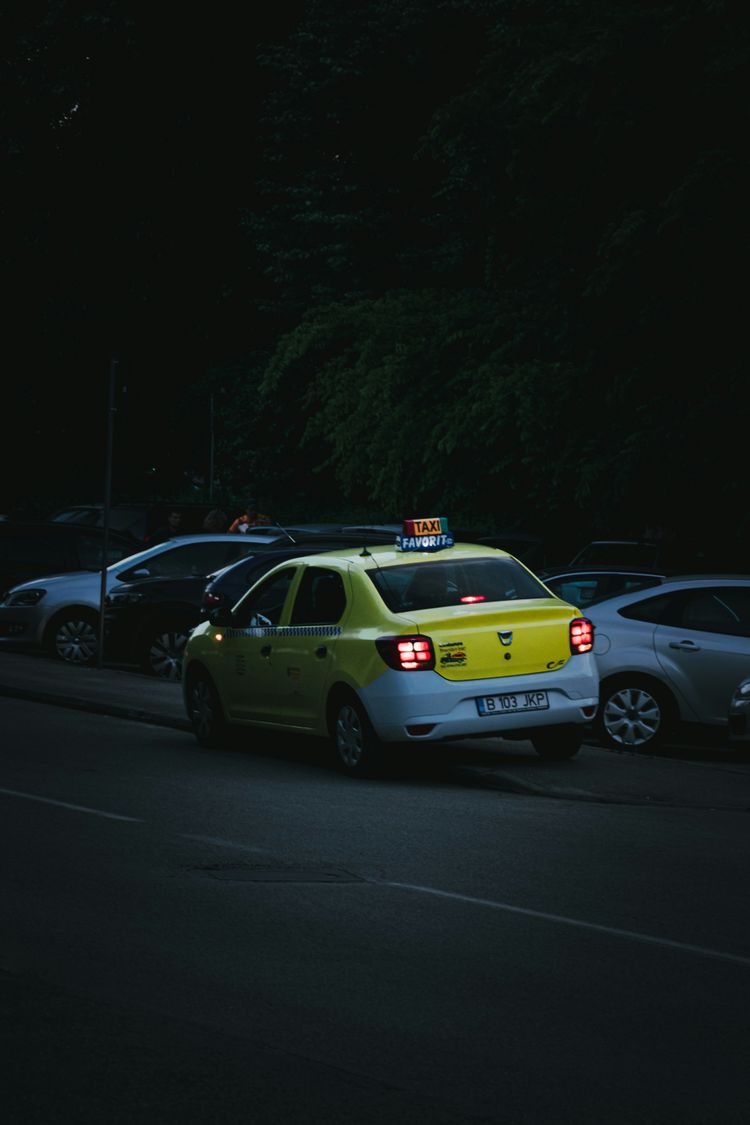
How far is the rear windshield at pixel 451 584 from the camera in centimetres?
1388

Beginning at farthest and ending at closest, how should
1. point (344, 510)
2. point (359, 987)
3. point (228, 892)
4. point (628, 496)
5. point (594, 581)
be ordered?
point (344, 510) < point (628, 496) < point (594, 581) < point (228, 892) < point (359, 987)

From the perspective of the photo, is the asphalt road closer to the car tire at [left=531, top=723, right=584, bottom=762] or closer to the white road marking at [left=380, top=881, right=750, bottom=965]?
the white road marking at [left=380, top=881, right=750, bottom=965]

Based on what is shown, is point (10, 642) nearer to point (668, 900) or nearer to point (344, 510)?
point (668, 900)

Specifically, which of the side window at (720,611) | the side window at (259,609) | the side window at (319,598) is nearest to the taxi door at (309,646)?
the side window at (319,598)

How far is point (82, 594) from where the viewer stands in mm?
23953

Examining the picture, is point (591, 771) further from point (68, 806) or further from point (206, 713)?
point (68, 806)

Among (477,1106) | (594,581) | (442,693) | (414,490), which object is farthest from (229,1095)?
(414,490)

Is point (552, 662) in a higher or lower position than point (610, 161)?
lower

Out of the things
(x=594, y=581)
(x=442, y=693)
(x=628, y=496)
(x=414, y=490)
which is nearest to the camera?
(x=442, y=693)

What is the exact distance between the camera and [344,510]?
158ft

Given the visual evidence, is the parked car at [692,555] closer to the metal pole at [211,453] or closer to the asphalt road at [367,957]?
the asphalt road at [367,957]

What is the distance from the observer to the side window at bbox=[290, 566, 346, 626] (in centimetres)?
1416

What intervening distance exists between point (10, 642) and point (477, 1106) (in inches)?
767

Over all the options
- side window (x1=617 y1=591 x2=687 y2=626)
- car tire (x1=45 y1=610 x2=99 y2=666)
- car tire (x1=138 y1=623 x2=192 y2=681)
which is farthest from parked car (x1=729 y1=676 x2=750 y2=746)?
car tire (x1=45 y1=610 x2=99 y2=666)
